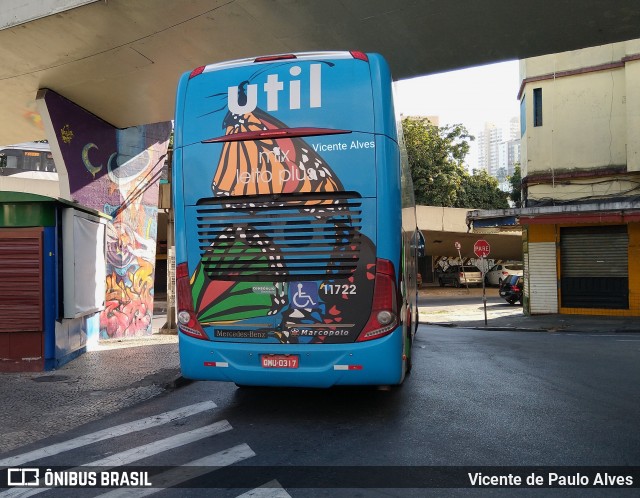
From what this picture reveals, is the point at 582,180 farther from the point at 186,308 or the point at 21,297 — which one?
the point at 21,297

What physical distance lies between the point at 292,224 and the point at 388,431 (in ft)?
7.72

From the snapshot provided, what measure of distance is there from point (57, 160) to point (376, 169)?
30.0ft

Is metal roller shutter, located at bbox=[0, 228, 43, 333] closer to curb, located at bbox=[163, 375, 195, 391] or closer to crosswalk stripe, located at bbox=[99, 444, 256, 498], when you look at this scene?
curb, located at bbox=[163, 375, 195, 391]

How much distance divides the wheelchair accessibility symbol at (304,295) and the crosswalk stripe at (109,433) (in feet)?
6.85

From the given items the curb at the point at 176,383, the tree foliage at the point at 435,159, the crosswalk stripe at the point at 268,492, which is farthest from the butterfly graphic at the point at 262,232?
the tree foliage at the point at 435,159

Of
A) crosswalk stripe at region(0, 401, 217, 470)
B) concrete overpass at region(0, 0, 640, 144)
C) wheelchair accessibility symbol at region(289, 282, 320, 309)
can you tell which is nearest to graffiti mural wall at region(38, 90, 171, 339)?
concrete overpass at region(0, 0, 640, 144)

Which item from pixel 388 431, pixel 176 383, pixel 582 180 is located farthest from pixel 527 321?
pixel 388 431

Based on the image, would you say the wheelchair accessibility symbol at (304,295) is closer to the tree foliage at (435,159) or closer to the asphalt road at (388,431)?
the asphalt road at (388,431)

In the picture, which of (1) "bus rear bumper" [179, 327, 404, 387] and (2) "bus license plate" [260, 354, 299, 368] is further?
(2) "bus license plate" [260, 354, 299, 368]

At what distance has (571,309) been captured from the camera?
2042 cm

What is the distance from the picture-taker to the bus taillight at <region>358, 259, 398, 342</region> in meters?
5.43

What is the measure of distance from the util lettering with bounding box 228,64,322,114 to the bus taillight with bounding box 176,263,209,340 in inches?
72.2

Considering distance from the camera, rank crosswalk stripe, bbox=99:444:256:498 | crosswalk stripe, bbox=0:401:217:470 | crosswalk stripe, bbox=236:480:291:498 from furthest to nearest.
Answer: crosswalk stripe, bbox=0:401:217:470, crosswalk stripe, bbox=99:444:256:498, crosswalk stripe, bbox=236:480:291:498

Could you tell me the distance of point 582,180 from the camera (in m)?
20.0
